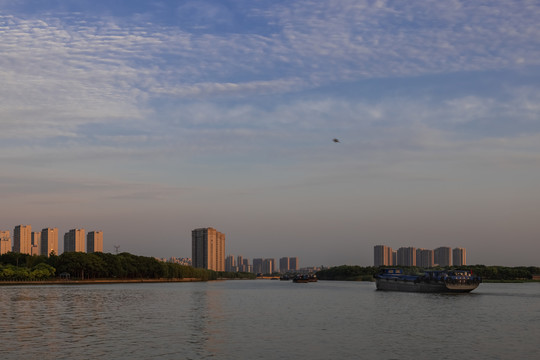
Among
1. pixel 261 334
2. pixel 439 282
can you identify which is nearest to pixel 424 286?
pixel 439 282

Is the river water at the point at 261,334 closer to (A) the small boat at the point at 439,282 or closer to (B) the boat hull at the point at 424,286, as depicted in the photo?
(B) the boat hull at the point at 424,286

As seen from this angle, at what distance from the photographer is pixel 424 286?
15512 cm

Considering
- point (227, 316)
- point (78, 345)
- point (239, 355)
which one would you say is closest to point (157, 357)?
point (239, 355)

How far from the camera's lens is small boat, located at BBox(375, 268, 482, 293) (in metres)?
147

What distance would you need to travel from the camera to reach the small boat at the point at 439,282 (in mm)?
146875

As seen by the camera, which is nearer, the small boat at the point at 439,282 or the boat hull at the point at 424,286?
the boat hull at the point at 424,286

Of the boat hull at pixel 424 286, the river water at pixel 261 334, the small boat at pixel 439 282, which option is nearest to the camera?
the river water at pixel 261 334

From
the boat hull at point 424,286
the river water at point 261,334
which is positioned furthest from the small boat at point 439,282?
the river water at point 261,334

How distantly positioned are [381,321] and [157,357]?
36103 mm

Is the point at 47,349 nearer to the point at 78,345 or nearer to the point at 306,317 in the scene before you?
the point at 78,345

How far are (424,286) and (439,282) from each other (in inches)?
239

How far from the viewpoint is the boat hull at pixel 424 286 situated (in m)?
147

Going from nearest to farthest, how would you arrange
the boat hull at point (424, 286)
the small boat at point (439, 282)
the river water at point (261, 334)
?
1. the river water at point (261, 334)
2. the boat hull at point (424, 286)
3. the small boat at point (439, 282)

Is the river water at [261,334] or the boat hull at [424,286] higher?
the river water at [261,334]
